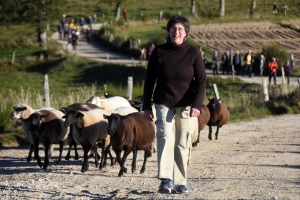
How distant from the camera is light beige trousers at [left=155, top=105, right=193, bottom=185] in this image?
34.6ft

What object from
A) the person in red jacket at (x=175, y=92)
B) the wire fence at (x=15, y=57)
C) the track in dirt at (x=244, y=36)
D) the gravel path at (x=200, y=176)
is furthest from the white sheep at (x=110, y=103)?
the wire fence at (x=15, y=57)

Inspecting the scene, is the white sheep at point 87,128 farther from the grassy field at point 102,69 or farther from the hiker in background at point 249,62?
the hiker in background at point 249,62

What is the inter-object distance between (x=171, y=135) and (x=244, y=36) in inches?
2428

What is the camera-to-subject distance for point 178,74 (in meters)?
10.5

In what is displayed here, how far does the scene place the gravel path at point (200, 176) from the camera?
11.2 metres

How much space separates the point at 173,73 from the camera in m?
10.5

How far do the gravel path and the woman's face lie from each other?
2080 millimetres

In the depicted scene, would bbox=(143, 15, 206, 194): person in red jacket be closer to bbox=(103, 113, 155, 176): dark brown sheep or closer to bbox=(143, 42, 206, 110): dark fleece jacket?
bbox=(143, 42, 206, 110): dark fleece jacket

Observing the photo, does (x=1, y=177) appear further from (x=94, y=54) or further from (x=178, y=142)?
(x=94, y=54)

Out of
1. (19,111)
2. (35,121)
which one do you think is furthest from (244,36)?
(35,121)

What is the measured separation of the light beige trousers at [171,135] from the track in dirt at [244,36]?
4894 cm

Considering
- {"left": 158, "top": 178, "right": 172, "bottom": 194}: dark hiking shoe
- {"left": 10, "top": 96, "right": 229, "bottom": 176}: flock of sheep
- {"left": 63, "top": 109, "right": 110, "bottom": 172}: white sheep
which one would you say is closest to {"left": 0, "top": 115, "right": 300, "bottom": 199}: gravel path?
{"left": 158, "top": 178, "right": 172, "bottom": 194}: dark hiking shoe

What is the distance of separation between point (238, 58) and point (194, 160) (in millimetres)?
33357

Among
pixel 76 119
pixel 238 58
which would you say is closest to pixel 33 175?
pixel 76 119
